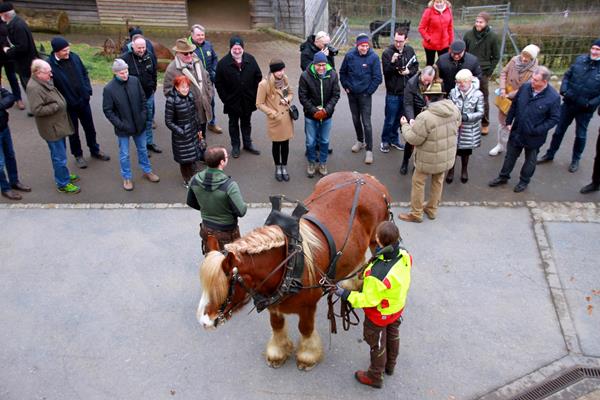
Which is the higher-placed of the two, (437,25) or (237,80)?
(437,25)

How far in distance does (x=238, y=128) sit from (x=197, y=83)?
3.25 ft

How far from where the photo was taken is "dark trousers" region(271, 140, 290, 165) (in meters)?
7.44

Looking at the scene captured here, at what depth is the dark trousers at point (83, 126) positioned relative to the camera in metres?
7.49

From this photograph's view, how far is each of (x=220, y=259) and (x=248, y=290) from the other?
342 mm

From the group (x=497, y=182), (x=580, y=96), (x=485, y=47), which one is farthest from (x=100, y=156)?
(x=580, y=96)

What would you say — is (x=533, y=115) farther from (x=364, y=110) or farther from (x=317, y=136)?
(x=317, y=136)

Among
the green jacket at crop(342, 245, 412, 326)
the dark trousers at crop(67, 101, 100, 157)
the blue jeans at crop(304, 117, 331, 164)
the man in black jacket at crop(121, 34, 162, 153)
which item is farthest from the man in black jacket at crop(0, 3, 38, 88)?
the green jacket at crop(342, 245, 412, 326)

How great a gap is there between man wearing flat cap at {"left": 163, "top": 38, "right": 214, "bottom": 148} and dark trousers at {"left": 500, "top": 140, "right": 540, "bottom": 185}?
443 centimetres

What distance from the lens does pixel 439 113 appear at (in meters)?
5.94

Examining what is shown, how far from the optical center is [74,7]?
16188mm

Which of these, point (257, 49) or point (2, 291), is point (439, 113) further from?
point (257, 49)

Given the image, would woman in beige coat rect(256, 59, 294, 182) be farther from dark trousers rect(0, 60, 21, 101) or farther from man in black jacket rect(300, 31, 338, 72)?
dark trousers rect(0, 60, 21, 101)

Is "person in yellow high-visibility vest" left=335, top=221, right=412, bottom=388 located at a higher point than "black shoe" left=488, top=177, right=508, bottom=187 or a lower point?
higher

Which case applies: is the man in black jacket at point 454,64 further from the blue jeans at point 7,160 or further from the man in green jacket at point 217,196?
the blue jeans at point 7,160
